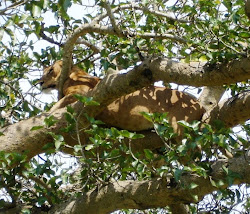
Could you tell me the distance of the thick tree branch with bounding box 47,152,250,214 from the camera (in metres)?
4.04

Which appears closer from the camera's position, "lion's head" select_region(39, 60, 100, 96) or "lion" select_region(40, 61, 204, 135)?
"lion" select_region(40, 61, 204, 135)

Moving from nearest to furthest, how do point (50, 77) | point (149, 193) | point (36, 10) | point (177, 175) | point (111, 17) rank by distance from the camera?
point (36, 10) < point (177, 175) < point (149, 193) < point (111, 17) < point (50, 77)

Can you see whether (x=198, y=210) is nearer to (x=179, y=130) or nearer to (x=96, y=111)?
(x=179, y=130)

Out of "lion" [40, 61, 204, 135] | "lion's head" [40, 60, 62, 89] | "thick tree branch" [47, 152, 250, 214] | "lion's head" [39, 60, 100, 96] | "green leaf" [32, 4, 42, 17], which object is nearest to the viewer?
"green leaf" [32, 4, 42, 17]

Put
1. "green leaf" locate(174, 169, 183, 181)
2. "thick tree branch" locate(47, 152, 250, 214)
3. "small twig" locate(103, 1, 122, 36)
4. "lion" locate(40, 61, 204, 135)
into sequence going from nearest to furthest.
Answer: "green leaf" locate(174, 169, 183, 181)
"thick tree branch" locate(47, 152, 250, 214)
"small twig" locate(103, 1, 122, 36)
"lion" locate(40, 61, 204, 135)

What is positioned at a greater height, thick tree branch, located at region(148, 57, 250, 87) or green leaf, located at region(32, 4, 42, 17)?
green leaf, located at region(32, 4, 42, 17)

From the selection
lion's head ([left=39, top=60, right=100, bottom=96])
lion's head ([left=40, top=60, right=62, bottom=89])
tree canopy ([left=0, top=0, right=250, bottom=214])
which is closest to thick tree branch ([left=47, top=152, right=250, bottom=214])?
tree canopy ([left=0, top=0, right=250, bottom=214])

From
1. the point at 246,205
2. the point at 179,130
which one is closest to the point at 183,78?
the point at 179,130

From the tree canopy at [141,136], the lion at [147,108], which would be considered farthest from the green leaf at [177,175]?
the lion at [147,108]

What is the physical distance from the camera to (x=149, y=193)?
4270 millimetres

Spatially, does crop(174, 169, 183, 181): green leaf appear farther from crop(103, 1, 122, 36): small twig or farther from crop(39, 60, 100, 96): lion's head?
crop(39, 60, 100, 96): lion's head

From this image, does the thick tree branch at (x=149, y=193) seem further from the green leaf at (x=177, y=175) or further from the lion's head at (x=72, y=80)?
the lion's head at (x=72, y=80)

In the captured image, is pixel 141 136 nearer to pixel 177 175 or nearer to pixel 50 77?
pixel 177 175

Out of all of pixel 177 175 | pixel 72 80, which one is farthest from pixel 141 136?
pixel 72 80
